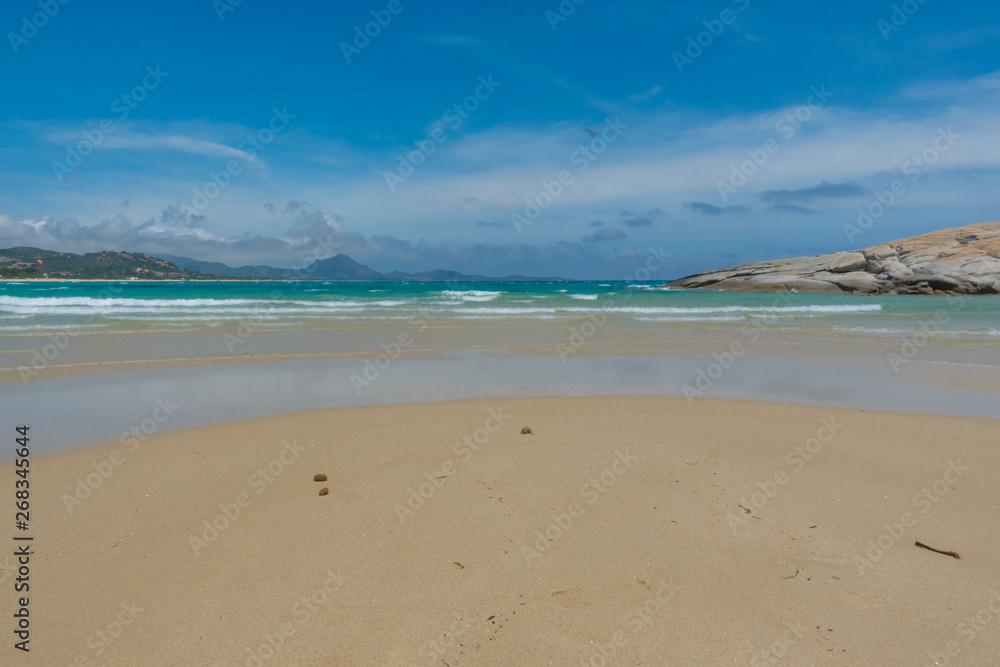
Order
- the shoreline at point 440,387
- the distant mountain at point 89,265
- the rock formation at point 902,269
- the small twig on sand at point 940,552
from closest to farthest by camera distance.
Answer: the small twig on sand at point 940,552 → the shoreline at point 440,387 → the rock formation at point 902,269 → the distant mountain at point 89,265

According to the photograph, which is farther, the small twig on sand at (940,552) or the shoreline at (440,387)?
the shoreline at (440,387)

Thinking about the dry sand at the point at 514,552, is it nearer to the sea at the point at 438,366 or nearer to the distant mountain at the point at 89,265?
the sea at the point at 438,366

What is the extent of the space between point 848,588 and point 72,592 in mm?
4690

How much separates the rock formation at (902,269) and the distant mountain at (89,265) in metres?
114

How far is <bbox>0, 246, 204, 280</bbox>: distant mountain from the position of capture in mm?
110125

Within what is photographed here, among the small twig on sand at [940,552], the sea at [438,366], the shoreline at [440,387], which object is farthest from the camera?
the sea at [438,366]

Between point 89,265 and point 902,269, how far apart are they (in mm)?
150552

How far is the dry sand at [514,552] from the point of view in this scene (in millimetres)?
2709

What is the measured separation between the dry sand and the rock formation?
51.6 m

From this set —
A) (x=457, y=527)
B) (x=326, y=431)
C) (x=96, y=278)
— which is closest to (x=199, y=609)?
(x=457, y=527)

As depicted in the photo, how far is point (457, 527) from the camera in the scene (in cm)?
381

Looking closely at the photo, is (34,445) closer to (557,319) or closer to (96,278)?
(557,319)

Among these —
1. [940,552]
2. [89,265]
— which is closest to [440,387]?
[940,552]

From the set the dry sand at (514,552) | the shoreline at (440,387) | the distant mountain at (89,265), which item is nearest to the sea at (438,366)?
the shoreline at (440,387)
